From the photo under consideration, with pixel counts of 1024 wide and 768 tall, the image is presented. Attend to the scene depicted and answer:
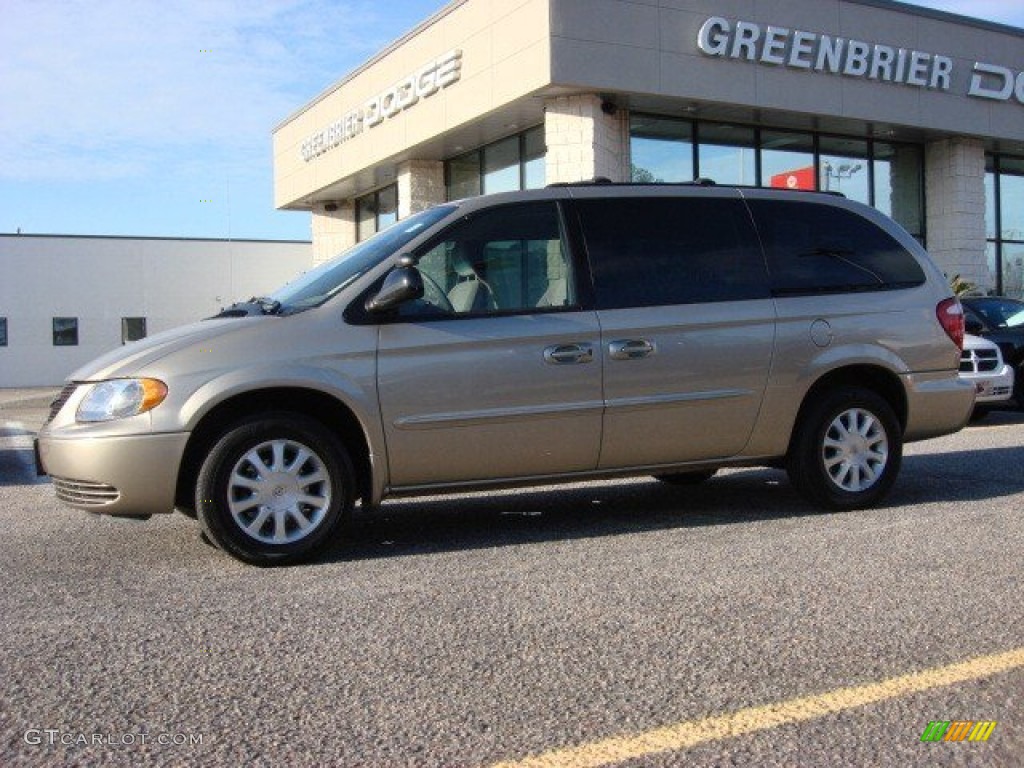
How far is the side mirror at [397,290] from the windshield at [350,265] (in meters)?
0.24

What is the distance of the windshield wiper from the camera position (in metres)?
5.38

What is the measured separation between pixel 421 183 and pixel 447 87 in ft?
10.0

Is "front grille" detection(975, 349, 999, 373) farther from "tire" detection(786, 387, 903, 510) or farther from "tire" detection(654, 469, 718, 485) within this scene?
"tire" detection(786, 387, 903, 510)

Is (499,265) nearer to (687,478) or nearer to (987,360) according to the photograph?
(687,478)

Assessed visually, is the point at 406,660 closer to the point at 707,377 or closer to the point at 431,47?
the point at 707,377

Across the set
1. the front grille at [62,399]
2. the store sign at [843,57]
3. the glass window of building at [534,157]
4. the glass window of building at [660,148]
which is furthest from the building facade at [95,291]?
the front grille at [62,399]

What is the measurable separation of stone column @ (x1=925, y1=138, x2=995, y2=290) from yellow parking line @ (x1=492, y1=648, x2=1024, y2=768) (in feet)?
58.7

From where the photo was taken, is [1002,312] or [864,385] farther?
[1002,312]

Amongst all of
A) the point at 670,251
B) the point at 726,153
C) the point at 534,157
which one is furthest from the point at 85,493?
the point at 726,153

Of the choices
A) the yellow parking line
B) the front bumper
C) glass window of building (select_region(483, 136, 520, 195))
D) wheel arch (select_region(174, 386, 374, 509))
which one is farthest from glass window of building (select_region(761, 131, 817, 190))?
the yellow parking line

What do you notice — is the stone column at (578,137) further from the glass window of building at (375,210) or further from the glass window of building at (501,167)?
the glass window of building at (375,210)

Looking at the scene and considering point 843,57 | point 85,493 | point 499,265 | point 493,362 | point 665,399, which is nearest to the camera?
point 85,493

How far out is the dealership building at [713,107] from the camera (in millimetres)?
15562

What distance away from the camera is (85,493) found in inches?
197
